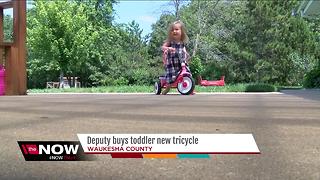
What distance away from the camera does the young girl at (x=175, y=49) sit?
8602 mm

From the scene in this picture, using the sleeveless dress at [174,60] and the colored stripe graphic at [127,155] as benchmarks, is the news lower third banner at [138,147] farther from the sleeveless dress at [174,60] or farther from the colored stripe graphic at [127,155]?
the sleeveless dress at [174,60]

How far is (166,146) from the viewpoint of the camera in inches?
83.6

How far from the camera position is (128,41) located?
49.6 m

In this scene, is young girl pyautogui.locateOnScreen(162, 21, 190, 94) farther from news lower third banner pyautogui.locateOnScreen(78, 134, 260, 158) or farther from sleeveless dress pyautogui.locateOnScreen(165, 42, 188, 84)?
news lower third banner pyautogui.locateOnScreen(78, 134, 260, 158)

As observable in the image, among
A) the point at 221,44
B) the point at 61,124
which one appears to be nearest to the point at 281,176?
the point at 61,124

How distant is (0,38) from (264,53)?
82.1 feet

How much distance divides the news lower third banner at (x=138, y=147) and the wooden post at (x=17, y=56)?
730 cm

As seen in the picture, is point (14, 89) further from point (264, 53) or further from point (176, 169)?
point (264, 53)

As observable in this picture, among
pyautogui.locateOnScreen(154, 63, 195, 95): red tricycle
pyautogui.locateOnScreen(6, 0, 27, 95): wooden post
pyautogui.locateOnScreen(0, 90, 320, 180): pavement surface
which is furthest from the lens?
pyautogui.locateOnScreen(6, 0, 27, 95): wooden post

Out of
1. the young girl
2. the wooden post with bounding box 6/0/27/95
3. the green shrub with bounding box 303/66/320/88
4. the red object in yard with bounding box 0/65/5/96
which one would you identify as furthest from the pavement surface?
the green shrub with bounding box 303/66/320/88

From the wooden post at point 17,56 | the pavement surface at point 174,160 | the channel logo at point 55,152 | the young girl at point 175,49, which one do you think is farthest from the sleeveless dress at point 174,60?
the channel logo at point 55,152

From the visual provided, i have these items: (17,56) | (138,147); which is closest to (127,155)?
(138,147)

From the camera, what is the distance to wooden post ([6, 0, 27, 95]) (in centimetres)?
919

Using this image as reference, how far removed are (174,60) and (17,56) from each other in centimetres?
333
